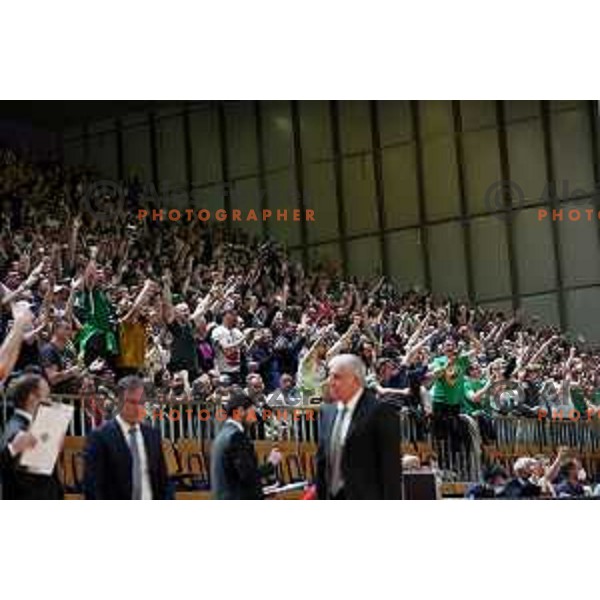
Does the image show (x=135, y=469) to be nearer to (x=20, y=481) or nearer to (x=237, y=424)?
→ (x=20, y=481)

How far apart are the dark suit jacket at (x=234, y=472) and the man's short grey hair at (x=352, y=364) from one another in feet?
4.50

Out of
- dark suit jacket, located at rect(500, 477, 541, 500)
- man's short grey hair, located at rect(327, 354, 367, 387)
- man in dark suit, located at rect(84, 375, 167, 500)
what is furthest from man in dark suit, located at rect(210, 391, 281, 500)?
dark suit jacket, located at rect(500, 477, 541, 500)

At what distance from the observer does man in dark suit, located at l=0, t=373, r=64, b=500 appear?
13453 millimetres

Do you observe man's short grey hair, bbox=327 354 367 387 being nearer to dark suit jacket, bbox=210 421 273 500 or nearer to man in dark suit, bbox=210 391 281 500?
man in dark suit, bbox=210 391 281 500

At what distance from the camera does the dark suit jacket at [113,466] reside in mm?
13344

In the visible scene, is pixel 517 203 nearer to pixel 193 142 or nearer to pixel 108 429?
pixel 193 142

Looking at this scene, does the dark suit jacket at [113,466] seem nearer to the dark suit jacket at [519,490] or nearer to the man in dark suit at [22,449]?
the man in dark suit at [22,449]

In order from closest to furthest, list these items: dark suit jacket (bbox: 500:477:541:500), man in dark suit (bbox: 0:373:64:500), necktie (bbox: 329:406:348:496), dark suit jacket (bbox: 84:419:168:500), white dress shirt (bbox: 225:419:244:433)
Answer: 1. dark suit jacket (bbox: 84:419:168:500)
2. man in dark suit (bbox: 0:373:64:500)
3. necktie (bbox: 329:406:348:496)
4. white dress shirt (bbox: 225:419:244:433)
5. dark suit jacket (bbox: 500:477:541:500)

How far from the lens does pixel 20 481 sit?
1353 centimetres

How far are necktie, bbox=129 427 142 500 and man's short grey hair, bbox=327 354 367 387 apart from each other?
7.15 feet

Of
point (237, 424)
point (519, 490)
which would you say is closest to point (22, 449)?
point (237, 424)
